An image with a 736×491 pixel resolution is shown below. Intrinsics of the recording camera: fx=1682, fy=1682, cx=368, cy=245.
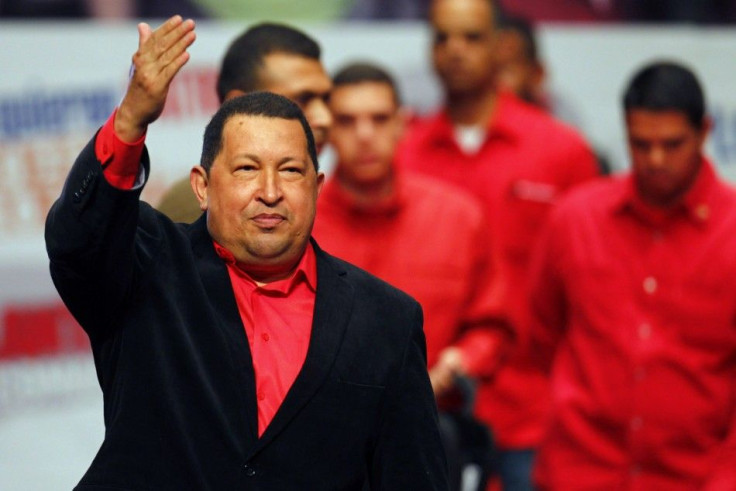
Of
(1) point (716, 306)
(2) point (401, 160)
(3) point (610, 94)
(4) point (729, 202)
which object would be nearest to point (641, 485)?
(1) point (716, 306)

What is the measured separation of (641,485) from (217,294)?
2.32 metres

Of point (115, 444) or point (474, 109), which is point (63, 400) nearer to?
point (474, 109)

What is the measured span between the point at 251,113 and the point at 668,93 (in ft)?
7.72

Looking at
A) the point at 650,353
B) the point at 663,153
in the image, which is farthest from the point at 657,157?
the point at 650,353

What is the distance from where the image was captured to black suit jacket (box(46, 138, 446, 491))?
116 inches

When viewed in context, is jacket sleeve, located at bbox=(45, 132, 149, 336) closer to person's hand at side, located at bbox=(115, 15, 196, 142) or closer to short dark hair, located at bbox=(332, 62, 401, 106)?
person's hand at side, located at bbox=(115, 15, 196, 142)

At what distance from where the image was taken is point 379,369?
10.3 feet

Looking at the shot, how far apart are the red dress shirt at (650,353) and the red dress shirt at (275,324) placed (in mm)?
2056

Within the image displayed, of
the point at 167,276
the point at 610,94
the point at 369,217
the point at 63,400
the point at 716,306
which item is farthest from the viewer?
the point at 610,94

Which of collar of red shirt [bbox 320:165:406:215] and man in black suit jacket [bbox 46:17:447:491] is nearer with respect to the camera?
man in black suit jacket [bbox 46:17:447:491]

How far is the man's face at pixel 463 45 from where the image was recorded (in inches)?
250

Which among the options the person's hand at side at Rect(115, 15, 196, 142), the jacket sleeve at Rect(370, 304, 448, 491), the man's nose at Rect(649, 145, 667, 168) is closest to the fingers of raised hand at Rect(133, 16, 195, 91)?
the person's hand at side at Rect(115, 15, 196, 142)

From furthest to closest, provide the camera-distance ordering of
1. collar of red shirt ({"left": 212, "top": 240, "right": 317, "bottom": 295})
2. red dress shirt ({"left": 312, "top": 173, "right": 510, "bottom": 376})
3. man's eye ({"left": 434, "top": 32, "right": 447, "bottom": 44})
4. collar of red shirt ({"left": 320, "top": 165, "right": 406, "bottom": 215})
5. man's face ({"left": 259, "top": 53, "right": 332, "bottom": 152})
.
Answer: man's eye ({"left": 434, "top": 32, "right": 447, "bottom": 44}) < collar of red shirt ({"left": 320, "top": 165, "right": 406, "bottom": 215}) < red dress shirt ({"left": 312, "top": 173, "right": 510, "bottom": 376}) < man's face ({"left": 259, "top": 53, "right": 332, "bottom": 152}) < collar of red shirt ({"left": 212, "top": 240, "right": 317, "bottom": 295})

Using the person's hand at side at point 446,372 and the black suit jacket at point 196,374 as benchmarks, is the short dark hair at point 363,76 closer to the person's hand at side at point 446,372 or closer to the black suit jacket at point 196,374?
the person's hand at side at point 446,372
